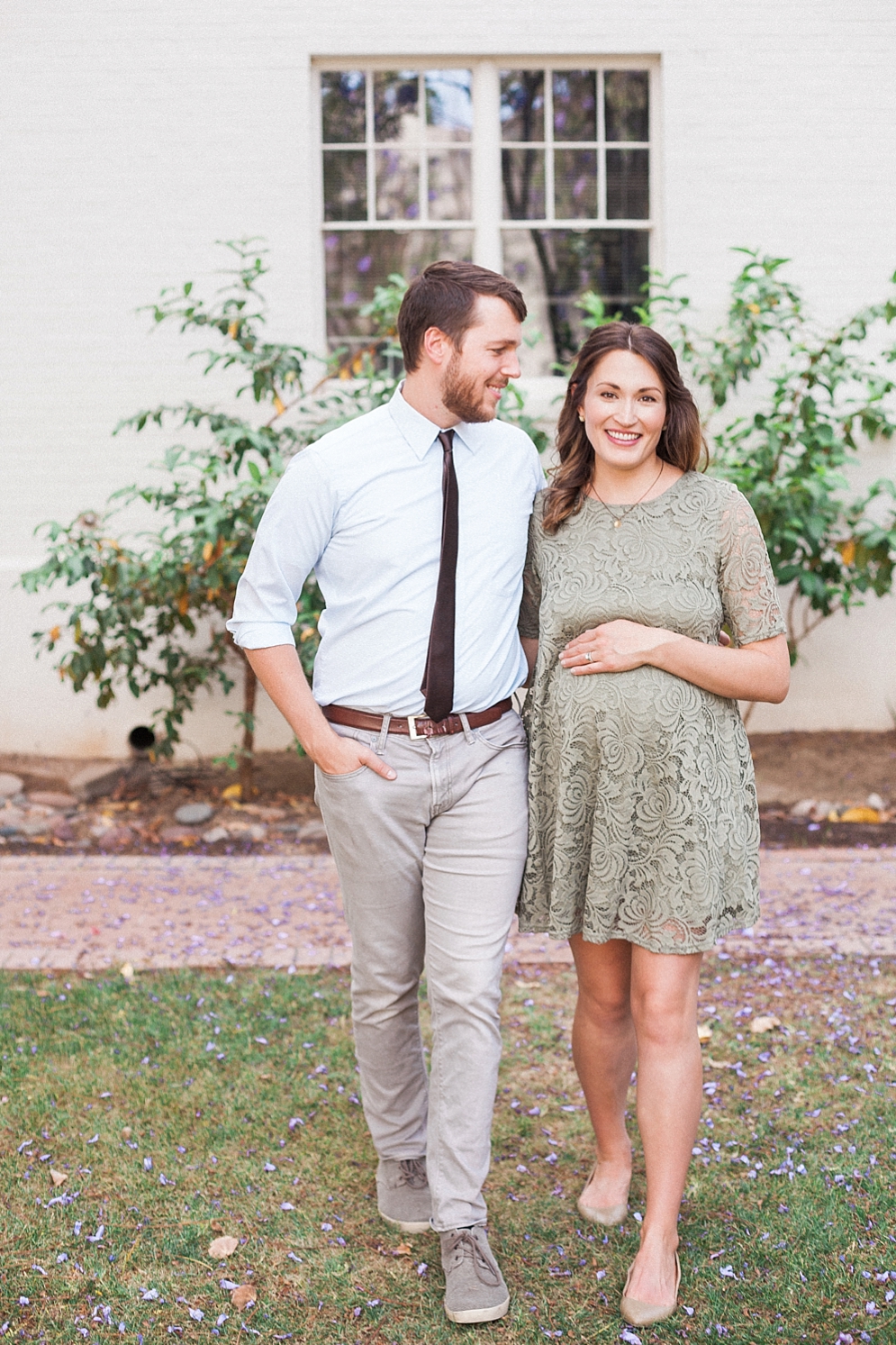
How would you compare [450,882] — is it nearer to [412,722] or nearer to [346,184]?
[412,722]

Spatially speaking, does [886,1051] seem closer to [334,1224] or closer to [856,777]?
[334,1224]

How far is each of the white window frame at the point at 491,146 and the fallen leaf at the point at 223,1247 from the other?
5.35 meters

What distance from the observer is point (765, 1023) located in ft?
13.1

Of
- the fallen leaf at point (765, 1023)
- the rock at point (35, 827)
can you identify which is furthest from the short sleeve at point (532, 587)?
the rock at point (35, 827)

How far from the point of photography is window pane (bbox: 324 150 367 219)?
7102 mm

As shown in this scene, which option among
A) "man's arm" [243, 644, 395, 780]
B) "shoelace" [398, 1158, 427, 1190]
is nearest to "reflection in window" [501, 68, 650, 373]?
"man's arm" [243, 644, 395, 780]

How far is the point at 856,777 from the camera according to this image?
675 cm

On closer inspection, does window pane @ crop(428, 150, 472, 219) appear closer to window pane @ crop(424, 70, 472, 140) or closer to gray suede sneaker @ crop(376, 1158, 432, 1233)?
window pane @ crop(424, 70, 472, 140)

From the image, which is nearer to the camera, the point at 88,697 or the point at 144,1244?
the point at 144,1244

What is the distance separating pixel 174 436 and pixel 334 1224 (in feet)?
15.8

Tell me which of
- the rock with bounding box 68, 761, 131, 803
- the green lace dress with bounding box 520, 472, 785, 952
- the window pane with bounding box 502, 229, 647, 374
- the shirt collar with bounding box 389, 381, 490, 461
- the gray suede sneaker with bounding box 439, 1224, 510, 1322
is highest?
the window pane with bounding box 502, 229, 647, 374

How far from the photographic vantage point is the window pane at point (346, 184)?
7102 mm

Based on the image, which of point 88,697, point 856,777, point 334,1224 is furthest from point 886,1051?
point 88,697

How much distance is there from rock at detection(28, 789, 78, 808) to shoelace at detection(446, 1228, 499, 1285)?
14.3 feet
